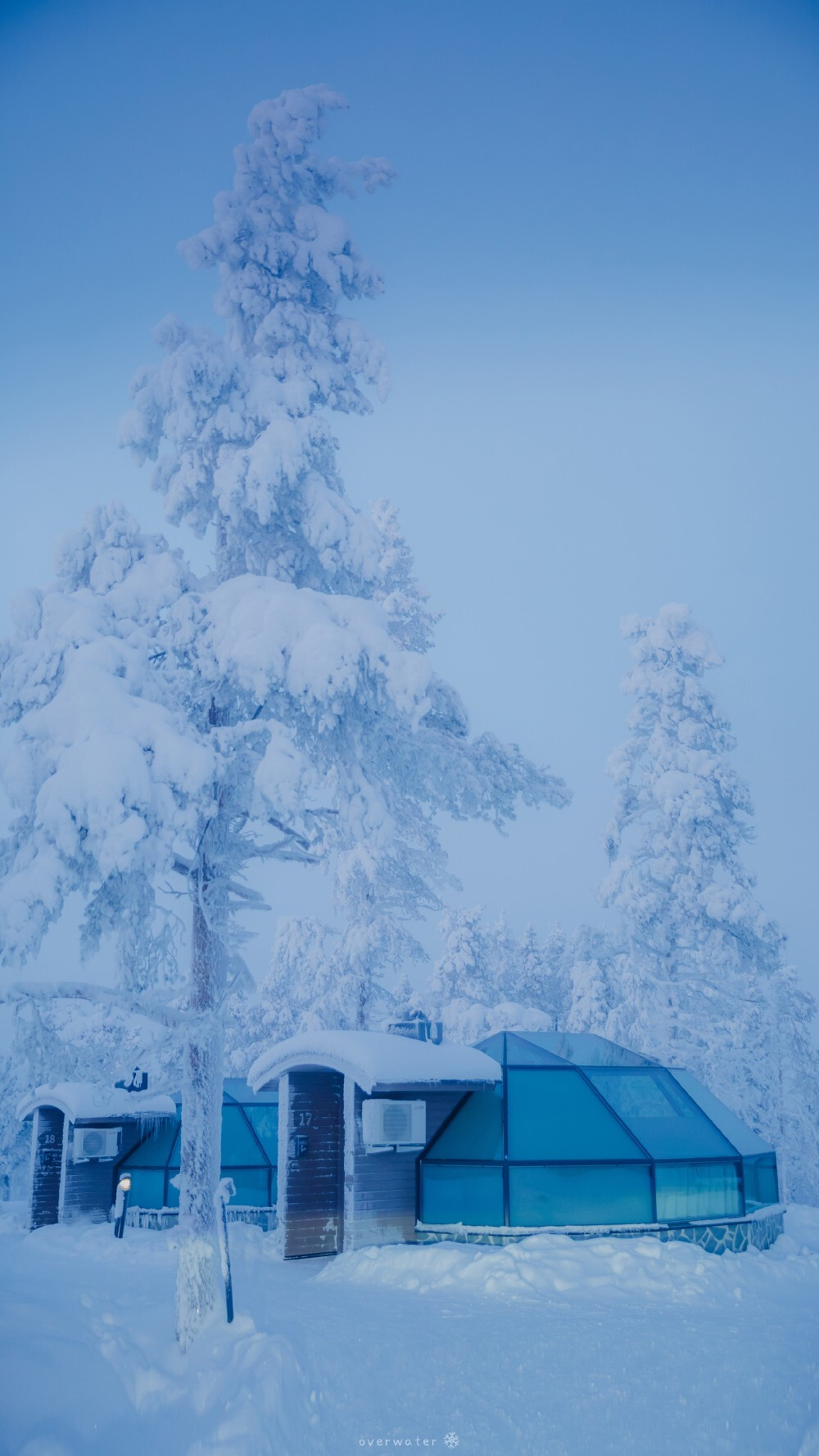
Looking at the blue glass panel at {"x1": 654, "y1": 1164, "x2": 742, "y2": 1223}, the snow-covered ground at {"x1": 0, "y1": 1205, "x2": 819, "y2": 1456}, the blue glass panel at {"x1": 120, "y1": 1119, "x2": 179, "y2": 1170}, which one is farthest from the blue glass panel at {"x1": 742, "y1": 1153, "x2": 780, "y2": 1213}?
the blue glass panel at {"x1": 120, "y1": 1119, "x2": 179, "y2": 1170}

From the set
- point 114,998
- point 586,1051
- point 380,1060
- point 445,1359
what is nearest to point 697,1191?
point 586,1051

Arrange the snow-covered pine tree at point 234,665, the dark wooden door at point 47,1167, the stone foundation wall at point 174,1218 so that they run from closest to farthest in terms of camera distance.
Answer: the snow-covered pine tree at point 234,665 → the stone foundation wall at point 174,1218 → the dark wooden door at point 47,1167

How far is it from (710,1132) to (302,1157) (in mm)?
5817

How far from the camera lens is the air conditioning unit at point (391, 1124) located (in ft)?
38.8

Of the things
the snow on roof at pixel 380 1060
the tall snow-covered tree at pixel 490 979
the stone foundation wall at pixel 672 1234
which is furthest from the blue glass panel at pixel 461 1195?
the tall snow-covered tree at pixel 490 979

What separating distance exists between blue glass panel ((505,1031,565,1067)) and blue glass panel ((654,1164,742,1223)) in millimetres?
2134

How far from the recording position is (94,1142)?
665 inches

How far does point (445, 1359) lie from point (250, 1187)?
9493 millimetres

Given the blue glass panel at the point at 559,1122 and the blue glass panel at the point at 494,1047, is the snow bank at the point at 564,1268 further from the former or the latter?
the blue glass panel at the point at 494,1047

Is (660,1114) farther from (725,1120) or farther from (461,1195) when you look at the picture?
(461,1195)

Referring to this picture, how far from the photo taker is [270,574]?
1055 cm

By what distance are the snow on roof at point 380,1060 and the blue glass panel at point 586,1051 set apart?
1560 millimetres

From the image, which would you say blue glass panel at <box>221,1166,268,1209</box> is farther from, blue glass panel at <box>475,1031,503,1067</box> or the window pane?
blue glass panel at <box>475,1031,503,1067</box>

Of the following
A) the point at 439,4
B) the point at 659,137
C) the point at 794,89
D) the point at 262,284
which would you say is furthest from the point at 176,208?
the point at 794,89
